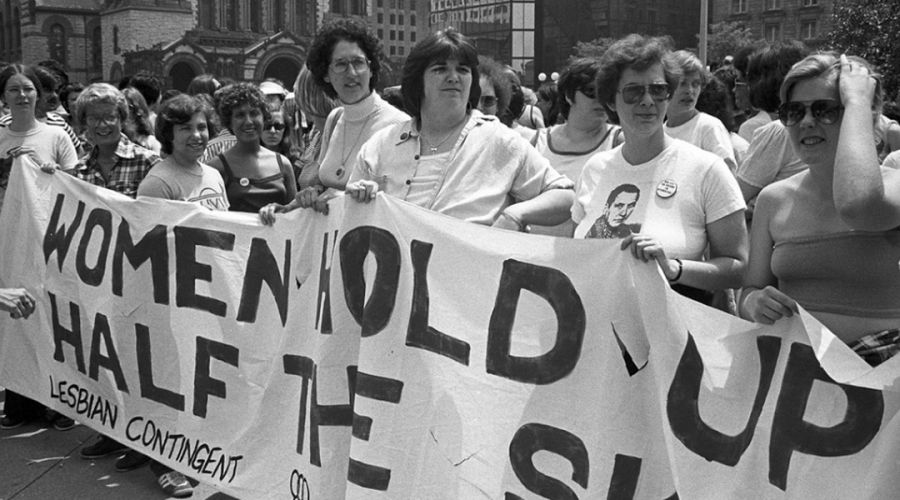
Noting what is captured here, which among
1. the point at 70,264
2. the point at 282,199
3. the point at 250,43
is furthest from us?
the point at 250,43

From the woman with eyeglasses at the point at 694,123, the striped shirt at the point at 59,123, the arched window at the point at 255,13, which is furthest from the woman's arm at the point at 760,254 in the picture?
the arched window at the point at 255,13

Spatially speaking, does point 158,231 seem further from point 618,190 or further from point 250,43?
point 250,43

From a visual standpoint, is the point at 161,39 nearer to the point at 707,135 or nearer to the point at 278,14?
the point at 278,14

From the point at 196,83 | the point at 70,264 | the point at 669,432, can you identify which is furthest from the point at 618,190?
the point at 196,83

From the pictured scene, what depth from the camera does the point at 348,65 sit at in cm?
437

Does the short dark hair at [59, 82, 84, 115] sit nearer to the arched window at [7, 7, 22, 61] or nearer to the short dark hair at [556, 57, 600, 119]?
the short dark hair at [556, 57, 600, 119]

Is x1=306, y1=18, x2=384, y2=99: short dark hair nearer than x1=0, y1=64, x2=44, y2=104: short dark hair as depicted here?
Yes

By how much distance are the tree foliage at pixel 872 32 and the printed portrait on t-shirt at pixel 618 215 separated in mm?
26683

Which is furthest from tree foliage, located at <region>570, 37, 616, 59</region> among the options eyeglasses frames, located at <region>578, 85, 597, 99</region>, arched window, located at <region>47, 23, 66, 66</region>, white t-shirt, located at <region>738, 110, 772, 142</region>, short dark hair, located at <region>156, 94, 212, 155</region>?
short dark hair, located at <region>156, 94, 212, 155</region>

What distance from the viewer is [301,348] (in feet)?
12.4

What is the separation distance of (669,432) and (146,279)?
2.57 metres

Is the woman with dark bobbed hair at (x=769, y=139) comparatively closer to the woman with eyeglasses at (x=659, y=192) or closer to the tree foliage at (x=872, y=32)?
the woman with eyeglasses at (x=659, y=192)

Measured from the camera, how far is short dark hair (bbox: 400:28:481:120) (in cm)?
360

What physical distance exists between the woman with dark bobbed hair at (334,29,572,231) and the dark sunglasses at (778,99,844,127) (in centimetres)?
101
